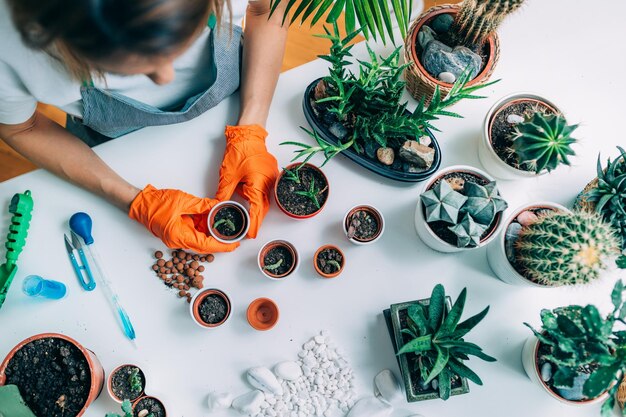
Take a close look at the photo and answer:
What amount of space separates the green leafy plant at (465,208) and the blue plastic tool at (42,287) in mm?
802

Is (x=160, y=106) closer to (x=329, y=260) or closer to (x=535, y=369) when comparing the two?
(x=329, y=260)

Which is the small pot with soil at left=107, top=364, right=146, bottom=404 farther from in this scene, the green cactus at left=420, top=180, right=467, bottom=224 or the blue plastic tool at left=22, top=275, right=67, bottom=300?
the green cactus at left=420, top=180, right=467, bottom=224

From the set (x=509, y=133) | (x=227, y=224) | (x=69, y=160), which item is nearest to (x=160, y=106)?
(x=69, y=160)

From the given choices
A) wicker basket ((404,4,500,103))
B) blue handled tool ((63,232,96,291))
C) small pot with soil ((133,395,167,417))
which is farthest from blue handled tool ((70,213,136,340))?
wicker basket ((404,4,500,103))

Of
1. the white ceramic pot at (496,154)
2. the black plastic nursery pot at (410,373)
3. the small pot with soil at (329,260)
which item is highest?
the white ceramic pot at (496,154)

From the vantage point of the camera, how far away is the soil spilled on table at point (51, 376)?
98 cm

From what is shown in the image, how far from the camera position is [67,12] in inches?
24.8

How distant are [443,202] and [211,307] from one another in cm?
55

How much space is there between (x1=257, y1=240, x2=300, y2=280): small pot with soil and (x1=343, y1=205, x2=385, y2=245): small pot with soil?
131mm

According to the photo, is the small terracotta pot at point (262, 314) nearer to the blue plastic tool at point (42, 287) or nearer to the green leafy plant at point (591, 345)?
the blue plastic tool at point (42, 287)

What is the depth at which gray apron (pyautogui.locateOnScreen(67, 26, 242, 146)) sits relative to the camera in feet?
3.49

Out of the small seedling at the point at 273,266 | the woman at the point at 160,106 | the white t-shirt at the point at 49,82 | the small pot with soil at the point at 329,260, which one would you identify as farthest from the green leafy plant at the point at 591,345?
the white t-shirt at the point at 49,82

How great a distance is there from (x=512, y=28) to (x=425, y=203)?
541mm

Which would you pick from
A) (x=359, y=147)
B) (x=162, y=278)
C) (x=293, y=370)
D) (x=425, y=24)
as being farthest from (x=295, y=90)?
(x=293, y=370)
